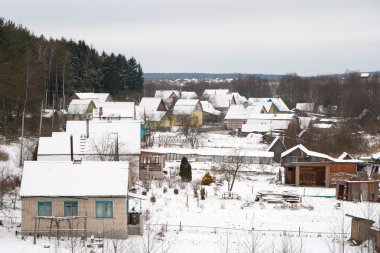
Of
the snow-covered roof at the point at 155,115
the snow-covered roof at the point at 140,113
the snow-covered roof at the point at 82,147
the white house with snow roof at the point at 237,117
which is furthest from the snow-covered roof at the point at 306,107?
the snow-covered roof at the point at 82,147

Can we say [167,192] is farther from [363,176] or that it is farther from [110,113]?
[110,113]

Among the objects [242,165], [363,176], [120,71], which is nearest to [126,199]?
[363,176]

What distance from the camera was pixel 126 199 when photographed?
2052 cm

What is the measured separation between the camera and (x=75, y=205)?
2039 centimetres

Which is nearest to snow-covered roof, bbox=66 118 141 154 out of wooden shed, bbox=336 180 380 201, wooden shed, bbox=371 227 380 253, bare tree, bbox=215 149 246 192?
bare tree, bbox=215 149 246 192

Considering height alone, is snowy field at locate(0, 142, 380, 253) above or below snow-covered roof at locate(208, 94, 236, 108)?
below

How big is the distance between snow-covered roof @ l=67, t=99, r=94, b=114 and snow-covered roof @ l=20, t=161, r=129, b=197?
1352 inches

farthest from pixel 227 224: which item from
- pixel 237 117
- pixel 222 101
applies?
pixel 222 101

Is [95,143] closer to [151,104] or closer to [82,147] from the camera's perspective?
[82,147]

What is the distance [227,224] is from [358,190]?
31.2ft

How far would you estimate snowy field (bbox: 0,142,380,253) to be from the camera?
19.0 m

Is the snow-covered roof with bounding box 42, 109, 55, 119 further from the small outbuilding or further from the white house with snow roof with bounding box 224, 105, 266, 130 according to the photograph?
the white house with snow roof with bounding box 224, 105, 266, 130

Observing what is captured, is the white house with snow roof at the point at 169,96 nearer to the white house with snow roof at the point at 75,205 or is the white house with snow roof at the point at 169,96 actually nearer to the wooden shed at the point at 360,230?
the white house with snow roof at the point at 75,205

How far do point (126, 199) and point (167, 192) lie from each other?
335 inches
